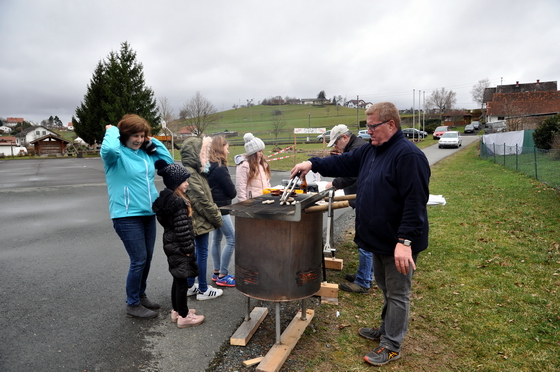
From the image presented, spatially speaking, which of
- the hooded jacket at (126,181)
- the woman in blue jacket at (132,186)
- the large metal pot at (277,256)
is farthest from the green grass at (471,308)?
the hooded jacket at (126,181)

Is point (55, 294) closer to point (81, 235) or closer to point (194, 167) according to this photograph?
point (194, 167)

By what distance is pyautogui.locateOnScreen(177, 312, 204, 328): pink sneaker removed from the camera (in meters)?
3.67

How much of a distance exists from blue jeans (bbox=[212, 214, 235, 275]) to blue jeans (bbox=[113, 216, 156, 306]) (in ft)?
3.08

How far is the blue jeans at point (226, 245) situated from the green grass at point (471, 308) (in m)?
1.34

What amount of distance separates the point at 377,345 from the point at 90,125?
157ft

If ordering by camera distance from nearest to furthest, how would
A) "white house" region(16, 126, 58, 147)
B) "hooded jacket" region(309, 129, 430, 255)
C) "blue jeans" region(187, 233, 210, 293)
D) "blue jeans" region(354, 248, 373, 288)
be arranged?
"hooded jacket" region(309, 129, 430, 255) → "blue jeans" region(187, 233, 210, 293) → "blue jeans" region(354, 248, 373, 288) → "white house" region(16, 126, 58, 147)

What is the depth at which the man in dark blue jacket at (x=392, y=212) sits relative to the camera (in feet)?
9.12

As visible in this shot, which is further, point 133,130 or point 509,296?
point 509,296

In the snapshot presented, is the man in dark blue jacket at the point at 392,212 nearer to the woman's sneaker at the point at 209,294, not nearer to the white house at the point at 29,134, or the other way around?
the woman's sneaker at the point at 209,294

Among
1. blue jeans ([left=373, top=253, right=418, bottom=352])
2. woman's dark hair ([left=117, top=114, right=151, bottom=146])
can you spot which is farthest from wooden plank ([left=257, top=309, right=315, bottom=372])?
woman's dark hair ([left=117, top=114, right=151, bottom=146])

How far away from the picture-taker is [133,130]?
357 cm

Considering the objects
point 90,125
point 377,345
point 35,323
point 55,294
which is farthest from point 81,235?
point 90,125

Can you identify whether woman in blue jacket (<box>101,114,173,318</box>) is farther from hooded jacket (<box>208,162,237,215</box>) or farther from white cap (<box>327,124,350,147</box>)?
white cap (<box>327,124,350,147</box>)

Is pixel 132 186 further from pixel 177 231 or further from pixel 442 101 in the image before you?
pixel 442 101
